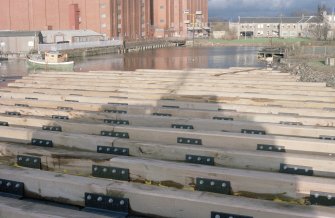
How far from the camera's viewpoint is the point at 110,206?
124 inches

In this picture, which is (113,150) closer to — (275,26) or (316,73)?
(316,73)

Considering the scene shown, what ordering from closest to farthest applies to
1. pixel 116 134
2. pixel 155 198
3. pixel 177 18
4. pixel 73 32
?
pixel 155 198 → pixel 116 134 → pixel 73 32 → pixel 177 18

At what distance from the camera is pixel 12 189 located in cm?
349

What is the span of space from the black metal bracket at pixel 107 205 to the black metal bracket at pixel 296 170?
150 cm

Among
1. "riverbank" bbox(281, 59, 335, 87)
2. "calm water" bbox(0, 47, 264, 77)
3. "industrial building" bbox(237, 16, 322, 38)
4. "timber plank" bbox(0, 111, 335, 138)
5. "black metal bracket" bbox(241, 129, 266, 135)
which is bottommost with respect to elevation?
"black metal bracket" bbox(241, 129, 266, 135)

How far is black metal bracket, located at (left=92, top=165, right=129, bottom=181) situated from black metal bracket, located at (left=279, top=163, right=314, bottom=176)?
142cm

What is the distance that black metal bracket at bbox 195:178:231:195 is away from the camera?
10.6ft

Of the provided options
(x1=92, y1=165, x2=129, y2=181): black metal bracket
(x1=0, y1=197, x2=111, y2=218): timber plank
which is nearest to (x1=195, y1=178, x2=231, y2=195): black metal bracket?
(x1=92, y1=165, x2=129, y2=181): black metal bracket

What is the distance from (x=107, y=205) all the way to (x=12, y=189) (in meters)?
0.93

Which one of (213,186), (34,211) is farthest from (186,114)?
(34,211)

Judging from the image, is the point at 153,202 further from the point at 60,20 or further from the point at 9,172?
the point at 60,20

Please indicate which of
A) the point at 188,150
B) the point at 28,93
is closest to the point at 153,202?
the point at 188,150

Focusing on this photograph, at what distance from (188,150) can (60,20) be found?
91.0m

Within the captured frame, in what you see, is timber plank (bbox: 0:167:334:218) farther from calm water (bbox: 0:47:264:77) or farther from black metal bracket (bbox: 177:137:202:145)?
calm water (bbox: 0:47:264:77)
